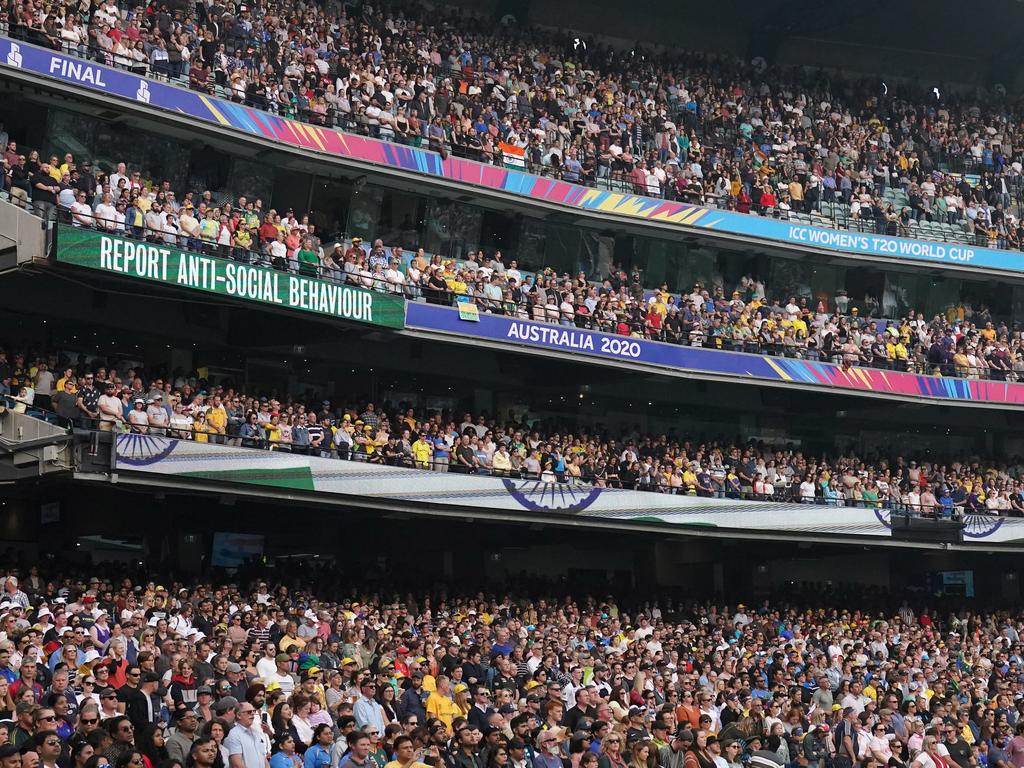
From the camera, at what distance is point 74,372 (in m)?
24.0

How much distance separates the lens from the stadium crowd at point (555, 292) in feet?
82.4

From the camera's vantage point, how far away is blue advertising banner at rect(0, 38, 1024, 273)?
1016 inches

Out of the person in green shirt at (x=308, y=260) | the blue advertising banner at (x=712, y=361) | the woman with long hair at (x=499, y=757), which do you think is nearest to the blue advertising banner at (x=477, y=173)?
the person in green shirt at (x=308, y=260)

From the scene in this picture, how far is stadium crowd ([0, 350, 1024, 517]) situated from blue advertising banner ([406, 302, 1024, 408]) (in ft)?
5.60

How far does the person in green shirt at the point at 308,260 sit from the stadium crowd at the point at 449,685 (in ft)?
19.1

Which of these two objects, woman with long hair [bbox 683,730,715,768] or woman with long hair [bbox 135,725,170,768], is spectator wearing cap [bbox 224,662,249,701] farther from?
woman with long hair [bbox 683,730,715,768]

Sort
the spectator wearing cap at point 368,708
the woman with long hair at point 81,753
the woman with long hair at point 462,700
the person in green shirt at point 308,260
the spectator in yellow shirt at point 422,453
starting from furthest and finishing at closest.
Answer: the spectator in yellow shirt at point 422,453 → the person in green shirt at point 308,260 → the woman with long hair at point 462,700 → the spectator wearing cap at point 368,708 → the woman with long hair at point 81,753

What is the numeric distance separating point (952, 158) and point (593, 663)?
2654cm

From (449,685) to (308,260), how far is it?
13.2 m

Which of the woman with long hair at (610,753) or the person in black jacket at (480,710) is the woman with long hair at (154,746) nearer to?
the person in black jacket at (480,710)

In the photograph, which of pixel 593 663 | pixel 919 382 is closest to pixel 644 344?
pixel 919 382

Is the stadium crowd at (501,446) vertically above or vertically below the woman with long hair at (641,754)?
above

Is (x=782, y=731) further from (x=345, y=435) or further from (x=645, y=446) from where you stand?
(x=645, y=446)

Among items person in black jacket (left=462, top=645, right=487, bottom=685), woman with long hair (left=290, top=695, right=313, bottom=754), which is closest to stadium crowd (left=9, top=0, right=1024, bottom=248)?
person in black jacket (left=462, top=645, right=487, bottom=685)
